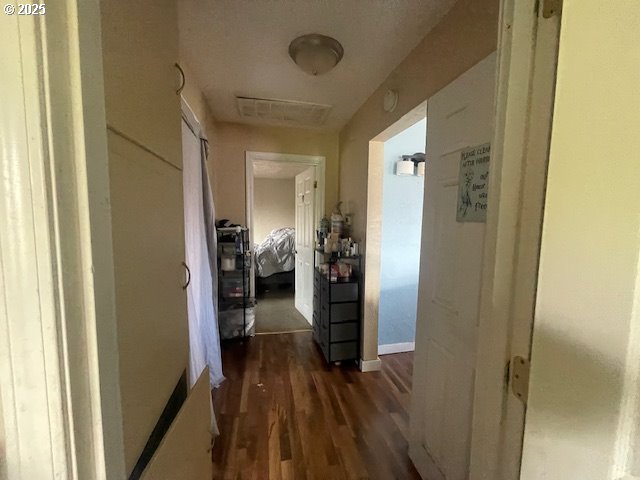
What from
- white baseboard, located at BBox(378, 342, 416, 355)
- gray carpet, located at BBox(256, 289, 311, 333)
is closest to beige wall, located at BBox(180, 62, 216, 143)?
gray carpet, located at BBox(256, 289, 311, 333)

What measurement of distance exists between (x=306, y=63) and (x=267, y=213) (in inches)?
188

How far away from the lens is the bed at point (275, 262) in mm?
4711

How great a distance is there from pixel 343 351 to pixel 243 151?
2340 millimetres

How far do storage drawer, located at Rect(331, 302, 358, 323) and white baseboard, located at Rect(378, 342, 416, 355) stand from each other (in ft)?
1.79

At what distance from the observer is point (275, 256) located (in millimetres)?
4797

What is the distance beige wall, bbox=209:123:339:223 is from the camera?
9.45ft

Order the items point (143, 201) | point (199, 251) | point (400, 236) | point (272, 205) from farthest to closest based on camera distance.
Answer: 1. point (272, 205)
2. point (400, 236)
3. point (199, 251)
4. point (143, 201)

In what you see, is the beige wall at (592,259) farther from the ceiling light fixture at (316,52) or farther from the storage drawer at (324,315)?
the storage drawer at (324,315)

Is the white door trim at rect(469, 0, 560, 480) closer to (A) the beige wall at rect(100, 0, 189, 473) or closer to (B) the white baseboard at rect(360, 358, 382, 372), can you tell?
(A) the beige wall at rect(100, 0, 189, 473)

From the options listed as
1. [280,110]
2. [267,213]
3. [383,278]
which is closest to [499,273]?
[383,278]

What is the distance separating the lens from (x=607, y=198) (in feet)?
1.16

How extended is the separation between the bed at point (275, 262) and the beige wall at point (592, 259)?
4435 millimetres

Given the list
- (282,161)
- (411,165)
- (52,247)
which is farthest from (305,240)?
(52,247)

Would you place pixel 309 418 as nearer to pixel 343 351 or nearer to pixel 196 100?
pixel 343 351
